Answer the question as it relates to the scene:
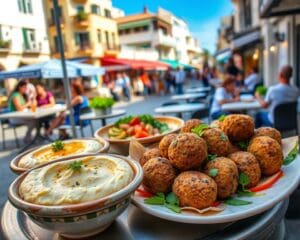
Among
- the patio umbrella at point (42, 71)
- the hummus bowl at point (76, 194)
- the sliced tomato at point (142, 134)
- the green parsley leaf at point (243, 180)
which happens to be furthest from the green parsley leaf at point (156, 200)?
the patio umbrella at point (42, 71)

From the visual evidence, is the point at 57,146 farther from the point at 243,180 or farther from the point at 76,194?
the point at 243,180

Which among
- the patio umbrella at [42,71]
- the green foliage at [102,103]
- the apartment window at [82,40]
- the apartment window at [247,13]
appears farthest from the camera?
the apartment window at [82,40]

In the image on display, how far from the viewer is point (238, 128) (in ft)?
4.54

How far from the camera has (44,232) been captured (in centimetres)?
109

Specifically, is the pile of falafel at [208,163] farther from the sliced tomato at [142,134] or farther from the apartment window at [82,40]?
the apartment window at [82,40]

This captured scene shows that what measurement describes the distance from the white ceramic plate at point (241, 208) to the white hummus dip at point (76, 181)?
0.50 ft

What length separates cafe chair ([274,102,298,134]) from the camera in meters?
4.08

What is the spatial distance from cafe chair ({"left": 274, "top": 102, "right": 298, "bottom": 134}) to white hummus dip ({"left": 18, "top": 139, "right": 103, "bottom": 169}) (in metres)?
3.24

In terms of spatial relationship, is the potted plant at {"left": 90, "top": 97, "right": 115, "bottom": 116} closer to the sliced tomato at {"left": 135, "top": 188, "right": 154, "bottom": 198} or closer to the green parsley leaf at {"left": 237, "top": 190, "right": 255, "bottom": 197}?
the sliced tomato at {"left": 135, "top": 188, "right": 154, "bottom": 198}

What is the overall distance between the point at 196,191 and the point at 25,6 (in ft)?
7.25

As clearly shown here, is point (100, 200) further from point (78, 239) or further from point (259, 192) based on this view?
point (259, 192)

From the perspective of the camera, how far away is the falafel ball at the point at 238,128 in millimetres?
1386

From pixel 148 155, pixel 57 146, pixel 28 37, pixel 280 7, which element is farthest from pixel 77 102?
pixel 148 155

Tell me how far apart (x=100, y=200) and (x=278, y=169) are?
83 centimetres
